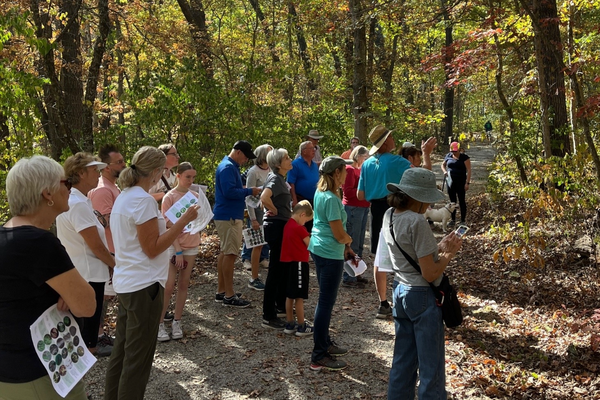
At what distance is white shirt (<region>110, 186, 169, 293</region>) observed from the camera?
11.7 feet

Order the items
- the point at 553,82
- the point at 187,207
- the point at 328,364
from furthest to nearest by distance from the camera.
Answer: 1. the point at 553,82
2. the point at 328,364
3. the point at 187,207

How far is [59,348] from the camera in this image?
257cm

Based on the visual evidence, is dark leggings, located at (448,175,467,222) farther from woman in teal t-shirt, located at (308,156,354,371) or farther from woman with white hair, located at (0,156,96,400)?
woman with white hair, located at (0,156,96,400)

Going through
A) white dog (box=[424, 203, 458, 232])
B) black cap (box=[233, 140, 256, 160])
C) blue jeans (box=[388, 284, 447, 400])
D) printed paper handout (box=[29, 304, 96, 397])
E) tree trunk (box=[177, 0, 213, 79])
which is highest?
tree trunk (box=[177, 0, 213, 79])

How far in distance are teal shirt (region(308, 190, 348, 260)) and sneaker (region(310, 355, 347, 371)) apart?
105 centimetres

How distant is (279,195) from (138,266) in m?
2.89

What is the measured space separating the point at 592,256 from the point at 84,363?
23.3 feet

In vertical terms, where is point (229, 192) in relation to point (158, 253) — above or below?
above

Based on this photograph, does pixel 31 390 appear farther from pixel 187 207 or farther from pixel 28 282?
pixel 187 207

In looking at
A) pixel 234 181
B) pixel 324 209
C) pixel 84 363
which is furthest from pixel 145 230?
pixel 234 181

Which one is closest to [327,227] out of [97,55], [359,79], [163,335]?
[163,335]

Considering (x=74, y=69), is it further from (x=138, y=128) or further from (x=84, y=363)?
(x=84, y=363)

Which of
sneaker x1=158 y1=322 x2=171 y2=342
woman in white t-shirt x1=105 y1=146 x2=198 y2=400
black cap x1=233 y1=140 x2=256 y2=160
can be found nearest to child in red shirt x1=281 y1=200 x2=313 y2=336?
black cap x1=233 y1=140 x2=256 y2=160

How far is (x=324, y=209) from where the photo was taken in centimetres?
489
